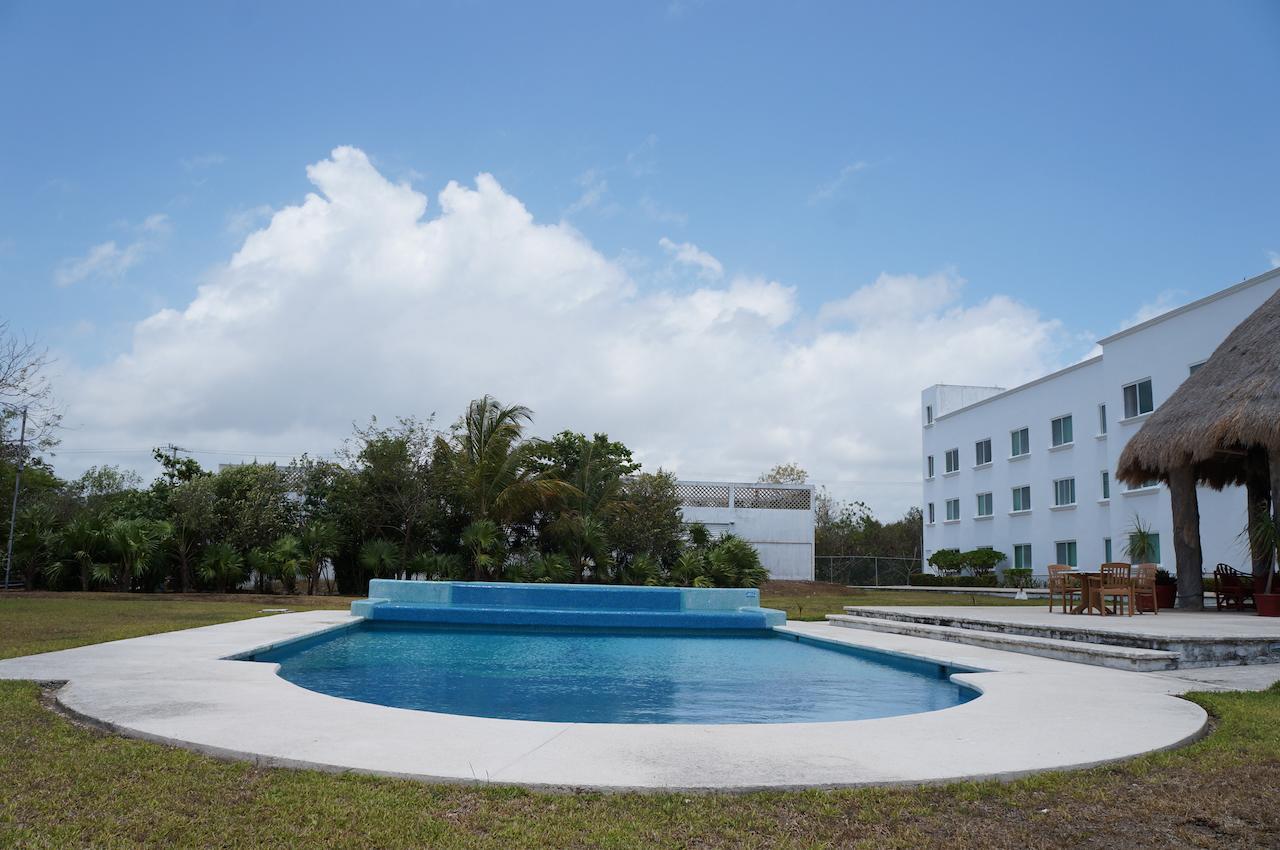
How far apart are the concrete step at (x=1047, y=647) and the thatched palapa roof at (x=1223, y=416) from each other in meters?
5.46

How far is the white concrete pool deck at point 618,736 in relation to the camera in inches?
149

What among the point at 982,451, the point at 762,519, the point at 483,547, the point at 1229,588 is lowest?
the point at 1229,588

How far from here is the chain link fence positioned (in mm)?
34125

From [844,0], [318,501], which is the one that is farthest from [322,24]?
[318,501]

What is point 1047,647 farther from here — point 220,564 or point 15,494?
point 15,494

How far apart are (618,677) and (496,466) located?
12.8m

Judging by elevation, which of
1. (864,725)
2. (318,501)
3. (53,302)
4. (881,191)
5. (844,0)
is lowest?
(864,725)

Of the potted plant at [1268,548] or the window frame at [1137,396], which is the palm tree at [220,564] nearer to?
the potted plant at [1268,548]

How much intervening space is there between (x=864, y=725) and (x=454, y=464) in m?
17.1

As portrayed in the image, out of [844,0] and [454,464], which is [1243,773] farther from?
[454,464]

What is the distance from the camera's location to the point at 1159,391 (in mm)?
22391

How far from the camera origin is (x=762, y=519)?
2923 centimetres

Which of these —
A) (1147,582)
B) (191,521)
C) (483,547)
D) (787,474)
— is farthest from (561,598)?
(787,474)

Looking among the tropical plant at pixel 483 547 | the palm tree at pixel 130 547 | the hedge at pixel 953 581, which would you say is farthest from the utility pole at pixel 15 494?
the hedge at pixel 953 581
